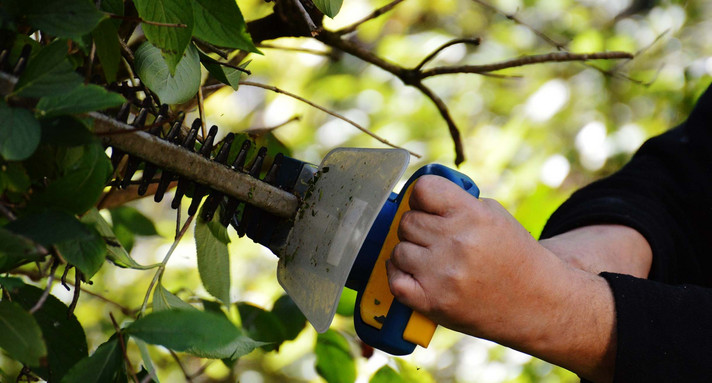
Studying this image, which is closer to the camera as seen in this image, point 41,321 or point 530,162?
point 41,321

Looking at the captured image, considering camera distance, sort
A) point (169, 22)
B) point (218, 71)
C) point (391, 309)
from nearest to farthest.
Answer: point (169, 22) < point (218, 71) < point (391, 309)

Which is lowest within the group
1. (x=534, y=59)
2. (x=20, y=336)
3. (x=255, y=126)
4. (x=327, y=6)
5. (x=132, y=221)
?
(x=20, y=336)

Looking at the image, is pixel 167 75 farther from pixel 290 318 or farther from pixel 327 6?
pixel 290 318

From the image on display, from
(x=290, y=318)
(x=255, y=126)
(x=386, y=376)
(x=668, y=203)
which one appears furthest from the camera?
(x=255, y=126)

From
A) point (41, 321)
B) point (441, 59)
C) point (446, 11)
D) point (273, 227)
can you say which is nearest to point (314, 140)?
point (441, 59)

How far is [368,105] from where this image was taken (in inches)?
73.1

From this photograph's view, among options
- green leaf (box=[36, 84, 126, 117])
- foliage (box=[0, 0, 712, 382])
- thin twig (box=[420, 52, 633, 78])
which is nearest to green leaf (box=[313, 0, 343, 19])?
foliage (box=[0, 0, 712, 382])

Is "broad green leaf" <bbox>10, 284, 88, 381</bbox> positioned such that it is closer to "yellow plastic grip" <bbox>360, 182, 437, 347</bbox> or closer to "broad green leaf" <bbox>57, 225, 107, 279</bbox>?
"broad green leaf" <bbox>57, 225, 107, 279</bbox>

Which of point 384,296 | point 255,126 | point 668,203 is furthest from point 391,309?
point 255,126

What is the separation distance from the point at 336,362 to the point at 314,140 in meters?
1.06

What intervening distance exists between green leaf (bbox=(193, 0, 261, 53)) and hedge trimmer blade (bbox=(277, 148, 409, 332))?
205 millimetres

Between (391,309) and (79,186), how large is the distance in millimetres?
363

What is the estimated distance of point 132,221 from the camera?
904 millimetres

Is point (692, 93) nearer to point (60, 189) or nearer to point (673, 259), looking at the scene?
A: point (673, 259)
